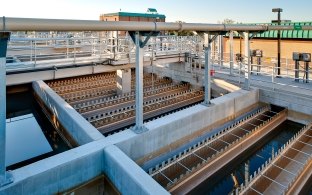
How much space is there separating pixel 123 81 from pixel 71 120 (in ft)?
13.2

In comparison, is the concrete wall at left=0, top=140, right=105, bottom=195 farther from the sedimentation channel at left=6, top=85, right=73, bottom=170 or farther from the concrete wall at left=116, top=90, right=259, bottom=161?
the sedimentation channel at left=6, top=85, right=73, bottom=170

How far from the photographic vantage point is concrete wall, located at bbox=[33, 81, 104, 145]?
228 inches

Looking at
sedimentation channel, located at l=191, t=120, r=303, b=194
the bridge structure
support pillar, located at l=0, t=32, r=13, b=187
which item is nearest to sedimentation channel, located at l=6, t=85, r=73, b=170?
the bridge structure

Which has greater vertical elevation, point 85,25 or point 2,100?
point 85,25

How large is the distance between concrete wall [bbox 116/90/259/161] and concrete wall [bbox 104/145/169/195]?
470mm

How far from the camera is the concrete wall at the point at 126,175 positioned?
3.92 m

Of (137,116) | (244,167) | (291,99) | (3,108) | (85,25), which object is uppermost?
(85,25)

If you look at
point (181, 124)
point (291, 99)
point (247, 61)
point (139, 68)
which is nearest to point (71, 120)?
point (139, 68)

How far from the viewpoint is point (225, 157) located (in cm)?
621

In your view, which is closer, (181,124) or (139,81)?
(139,81)

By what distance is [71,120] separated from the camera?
6590mm

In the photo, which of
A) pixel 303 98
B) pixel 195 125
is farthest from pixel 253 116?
pixel 195 125

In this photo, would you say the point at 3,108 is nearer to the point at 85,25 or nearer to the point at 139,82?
the point at 85,25

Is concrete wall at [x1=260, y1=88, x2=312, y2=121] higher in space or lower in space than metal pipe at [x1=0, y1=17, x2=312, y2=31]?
lower
